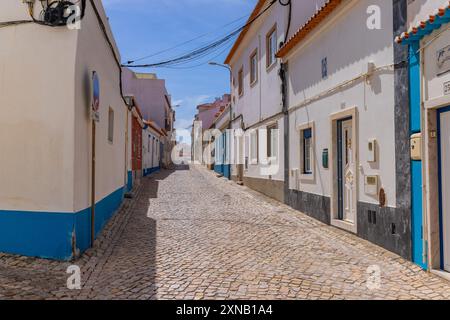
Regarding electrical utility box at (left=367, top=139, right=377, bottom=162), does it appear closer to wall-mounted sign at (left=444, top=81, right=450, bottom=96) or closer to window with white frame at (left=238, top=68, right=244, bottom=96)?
wall-mounted sign at (left=444, top=81, right=450, bottom=96)

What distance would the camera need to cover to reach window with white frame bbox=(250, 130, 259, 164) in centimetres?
1477

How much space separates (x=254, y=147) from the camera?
15.1 meters

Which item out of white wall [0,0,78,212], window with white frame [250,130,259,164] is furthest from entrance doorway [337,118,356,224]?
window with white frame [250,130,259,164]

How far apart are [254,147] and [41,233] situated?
10.6 meters

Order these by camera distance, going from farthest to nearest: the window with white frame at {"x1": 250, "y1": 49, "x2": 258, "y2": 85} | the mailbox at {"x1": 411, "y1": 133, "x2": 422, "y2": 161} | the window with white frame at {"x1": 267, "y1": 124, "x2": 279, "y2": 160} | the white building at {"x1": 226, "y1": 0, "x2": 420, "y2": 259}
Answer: the window with white frame at {"x1": 250, "y1": 49, "x2": 258, "y2": 85}
the window with white frame at {"x1": 267, "y1": 124, "x2": 279, "y2": 160}
the white building at {"x1": 226, "y1": 0, "x2": 420, "y2": 259}
the mailbox at {"x1": 411, "y1": 133, "x2": 422, "y2": 161}

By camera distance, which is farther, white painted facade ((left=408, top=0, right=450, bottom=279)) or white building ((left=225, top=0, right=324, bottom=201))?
white building ((left=225, top=0, right=324, bottom=201))

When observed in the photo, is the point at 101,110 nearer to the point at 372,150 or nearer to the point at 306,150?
the point at 372,150

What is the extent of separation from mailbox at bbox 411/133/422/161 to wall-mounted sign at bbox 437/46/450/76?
89cm

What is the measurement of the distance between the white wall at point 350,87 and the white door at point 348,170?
0.33 meters

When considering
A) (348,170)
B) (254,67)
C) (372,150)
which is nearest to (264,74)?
(254,67)

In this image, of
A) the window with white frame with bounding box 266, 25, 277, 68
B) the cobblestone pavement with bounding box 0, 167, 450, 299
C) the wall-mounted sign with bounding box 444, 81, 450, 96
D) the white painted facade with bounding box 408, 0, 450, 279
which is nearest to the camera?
the cobblestone pavement with bounding box 0, 167, 450, 299

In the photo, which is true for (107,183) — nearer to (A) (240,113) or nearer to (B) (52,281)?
(B) (52,281)
